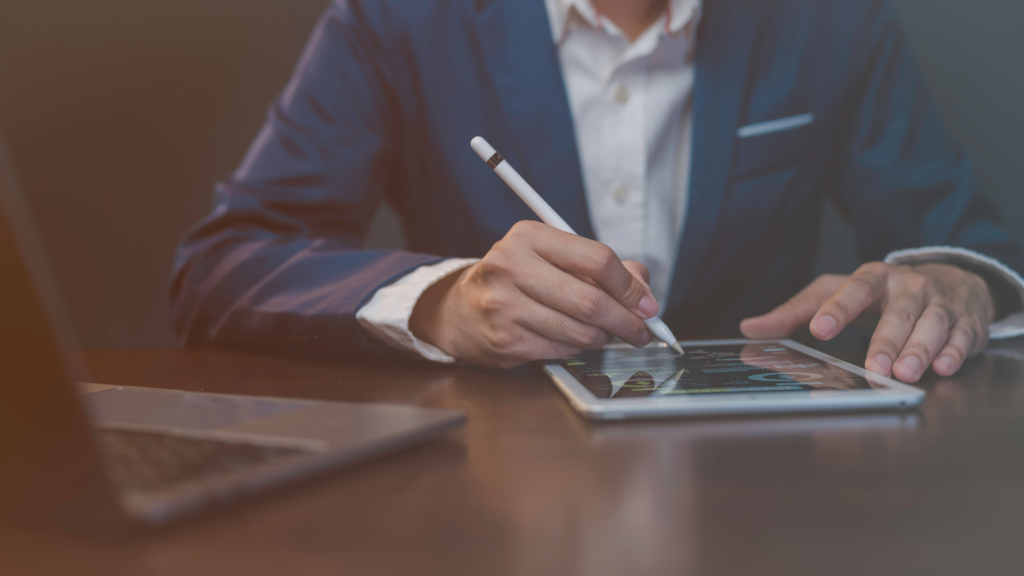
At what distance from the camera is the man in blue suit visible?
903mm

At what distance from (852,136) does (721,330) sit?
1.30 feet

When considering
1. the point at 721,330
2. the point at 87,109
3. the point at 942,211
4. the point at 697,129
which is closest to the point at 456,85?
the point at 697,129

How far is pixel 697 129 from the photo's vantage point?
913mm

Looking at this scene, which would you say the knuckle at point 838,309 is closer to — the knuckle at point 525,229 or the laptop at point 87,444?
the knuckle at point 525,229

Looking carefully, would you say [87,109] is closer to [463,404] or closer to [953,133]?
[463,404]

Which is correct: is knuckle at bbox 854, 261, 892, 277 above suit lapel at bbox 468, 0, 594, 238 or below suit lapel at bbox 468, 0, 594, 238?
below

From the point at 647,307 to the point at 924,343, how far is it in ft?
0.73

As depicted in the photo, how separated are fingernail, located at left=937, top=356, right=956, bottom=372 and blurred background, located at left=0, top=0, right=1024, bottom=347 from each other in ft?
3.52

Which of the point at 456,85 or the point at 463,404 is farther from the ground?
the point at 456,85

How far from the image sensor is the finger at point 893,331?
1.56 feet

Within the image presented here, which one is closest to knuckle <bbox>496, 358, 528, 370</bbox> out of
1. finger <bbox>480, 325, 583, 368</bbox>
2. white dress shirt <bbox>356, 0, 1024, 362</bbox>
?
finger <bbox>480, 325, 583, 368</bbox>

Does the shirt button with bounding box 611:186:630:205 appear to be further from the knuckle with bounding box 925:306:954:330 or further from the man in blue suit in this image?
the knuckle with bounding box 925:306:954:330

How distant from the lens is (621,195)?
966mm

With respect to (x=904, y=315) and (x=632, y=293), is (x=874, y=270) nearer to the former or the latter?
(x=904, y=315)
